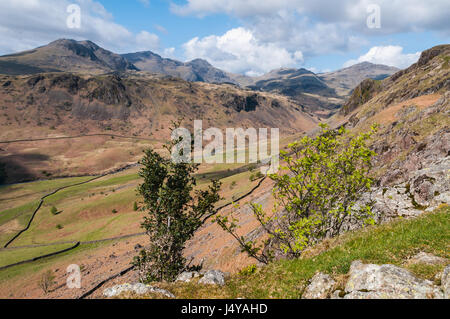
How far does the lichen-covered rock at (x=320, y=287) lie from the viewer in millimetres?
8039

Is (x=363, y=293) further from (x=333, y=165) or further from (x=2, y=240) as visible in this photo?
(x=2, y=240)

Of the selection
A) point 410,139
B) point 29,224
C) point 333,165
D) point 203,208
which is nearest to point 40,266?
point 29,224

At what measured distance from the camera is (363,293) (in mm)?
6930

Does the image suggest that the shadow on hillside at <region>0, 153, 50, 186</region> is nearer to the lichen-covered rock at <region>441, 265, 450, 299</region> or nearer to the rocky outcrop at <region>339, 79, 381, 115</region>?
the lichen-covered rock at <region>441, 265, 450, 299</region>

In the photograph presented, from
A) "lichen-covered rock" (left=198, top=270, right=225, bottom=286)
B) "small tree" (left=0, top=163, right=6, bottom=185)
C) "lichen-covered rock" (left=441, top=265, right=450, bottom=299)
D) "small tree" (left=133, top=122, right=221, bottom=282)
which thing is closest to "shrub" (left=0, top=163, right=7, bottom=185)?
"small tree" (left=0, top=163, right=6, bottom=185)

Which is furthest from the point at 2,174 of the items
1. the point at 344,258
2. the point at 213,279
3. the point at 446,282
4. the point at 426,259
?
the point at 446,282

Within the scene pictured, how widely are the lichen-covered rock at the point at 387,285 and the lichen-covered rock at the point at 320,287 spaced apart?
2.09ft

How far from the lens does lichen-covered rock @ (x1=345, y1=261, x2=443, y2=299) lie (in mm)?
6539

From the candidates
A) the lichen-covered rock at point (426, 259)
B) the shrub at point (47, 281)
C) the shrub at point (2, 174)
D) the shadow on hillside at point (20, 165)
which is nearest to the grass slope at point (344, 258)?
the lichen-covered rock at point (426, 259)

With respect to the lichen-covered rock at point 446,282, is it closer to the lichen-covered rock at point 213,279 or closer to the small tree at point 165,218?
the lichen-covered rock at point 213,279

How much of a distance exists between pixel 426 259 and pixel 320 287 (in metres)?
3.84

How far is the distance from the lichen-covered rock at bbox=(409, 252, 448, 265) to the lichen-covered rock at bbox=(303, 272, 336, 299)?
3.03 m

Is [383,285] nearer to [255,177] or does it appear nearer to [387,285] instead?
[387,285]

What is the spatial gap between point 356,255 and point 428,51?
104 m
